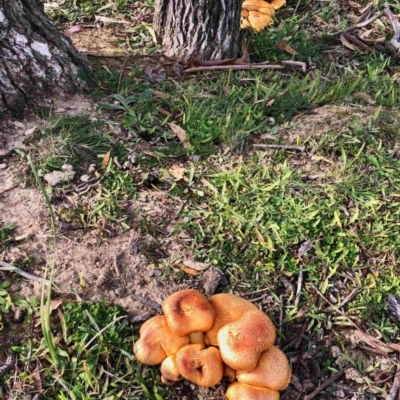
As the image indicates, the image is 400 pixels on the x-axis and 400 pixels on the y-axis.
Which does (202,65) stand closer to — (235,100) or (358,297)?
(235,100)

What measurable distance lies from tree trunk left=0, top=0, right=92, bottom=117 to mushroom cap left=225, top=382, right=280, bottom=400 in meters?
2.17

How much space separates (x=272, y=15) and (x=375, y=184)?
211 centimetres

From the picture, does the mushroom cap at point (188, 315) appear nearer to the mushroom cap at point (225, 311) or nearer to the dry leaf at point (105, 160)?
the mushroom cap at point (225, 311)

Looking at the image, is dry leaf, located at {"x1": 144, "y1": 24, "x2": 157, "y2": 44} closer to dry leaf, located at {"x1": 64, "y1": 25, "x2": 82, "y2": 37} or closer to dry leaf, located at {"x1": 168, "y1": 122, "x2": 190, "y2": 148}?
dry leaf, located at {"x1": 64, "y1": 25, "x2": 82, "y2": 37}

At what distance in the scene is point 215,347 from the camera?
2.36 m

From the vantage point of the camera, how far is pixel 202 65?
13.7 ft

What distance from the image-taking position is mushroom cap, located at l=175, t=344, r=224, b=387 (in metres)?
2.24

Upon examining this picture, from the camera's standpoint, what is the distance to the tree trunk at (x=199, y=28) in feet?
13.2

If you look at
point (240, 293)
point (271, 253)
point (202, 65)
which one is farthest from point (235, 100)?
point (240, 293)

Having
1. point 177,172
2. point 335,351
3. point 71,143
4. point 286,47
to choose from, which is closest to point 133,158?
point 177,172

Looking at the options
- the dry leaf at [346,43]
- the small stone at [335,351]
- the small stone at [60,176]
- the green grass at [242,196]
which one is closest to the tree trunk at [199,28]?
the green grass at [242,196]

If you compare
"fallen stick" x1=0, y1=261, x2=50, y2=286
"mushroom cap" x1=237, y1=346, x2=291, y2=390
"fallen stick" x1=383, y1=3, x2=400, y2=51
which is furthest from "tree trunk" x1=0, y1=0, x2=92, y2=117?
"fallen stick" x1=383, y1=3, x2=400, y2=51

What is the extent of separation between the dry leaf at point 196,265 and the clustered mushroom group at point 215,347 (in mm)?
428

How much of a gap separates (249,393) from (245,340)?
0.22 m
